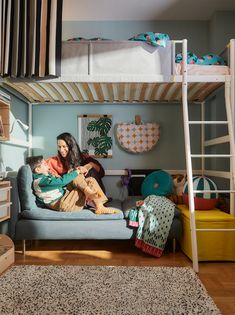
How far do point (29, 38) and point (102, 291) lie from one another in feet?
6.92

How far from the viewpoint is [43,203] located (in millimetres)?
3016

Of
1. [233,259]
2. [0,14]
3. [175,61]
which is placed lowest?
[233,259]

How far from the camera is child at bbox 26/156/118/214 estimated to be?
2.88 metres

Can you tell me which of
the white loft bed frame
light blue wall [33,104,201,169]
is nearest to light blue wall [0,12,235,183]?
light blue wall [33,104,201,169]

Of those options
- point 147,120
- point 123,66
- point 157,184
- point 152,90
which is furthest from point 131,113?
point 123,66

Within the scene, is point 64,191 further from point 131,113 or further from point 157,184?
point 131,113

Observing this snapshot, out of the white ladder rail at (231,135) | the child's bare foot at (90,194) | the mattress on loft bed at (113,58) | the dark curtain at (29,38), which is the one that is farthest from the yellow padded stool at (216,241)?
the dark curtain at (29,38)

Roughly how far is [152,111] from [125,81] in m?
1.25

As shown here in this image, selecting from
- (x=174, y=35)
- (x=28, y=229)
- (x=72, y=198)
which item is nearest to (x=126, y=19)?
(x=174, y=35)

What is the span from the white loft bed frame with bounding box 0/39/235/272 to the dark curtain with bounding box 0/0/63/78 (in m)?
0.14

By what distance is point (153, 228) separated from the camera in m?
2.74

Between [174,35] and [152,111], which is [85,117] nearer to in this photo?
[152,111]

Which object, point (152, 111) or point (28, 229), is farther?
point (152, 111)

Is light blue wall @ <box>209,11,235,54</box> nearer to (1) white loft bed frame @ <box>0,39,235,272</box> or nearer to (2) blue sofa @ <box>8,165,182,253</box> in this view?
(1) white loft bed frame @ <box>0,39,235,272</box>
